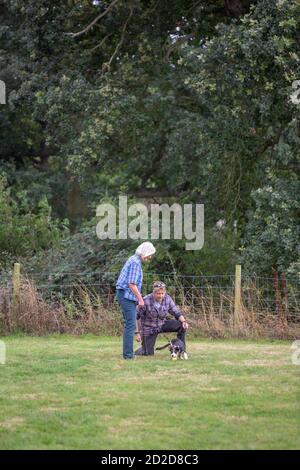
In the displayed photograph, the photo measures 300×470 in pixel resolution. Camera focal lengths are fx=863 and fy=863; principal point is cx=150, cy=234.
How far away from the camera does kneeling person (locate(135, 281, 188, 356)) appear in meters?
12.6

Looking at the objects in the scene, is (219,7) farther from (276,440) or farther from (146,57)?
(276,440)

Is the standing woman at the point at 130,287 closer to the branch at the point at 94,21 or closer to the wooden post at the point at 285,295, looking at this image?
the wooden post at the point at 285,295

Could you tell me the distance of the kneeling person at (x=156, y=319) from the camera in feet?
41.4

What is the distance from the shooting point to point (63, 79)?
68.8 feet

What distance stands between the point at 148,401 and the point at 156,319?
3414 millimetres

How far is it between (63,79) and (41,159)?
1056 cm

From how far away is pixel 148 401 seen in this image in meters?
9.29

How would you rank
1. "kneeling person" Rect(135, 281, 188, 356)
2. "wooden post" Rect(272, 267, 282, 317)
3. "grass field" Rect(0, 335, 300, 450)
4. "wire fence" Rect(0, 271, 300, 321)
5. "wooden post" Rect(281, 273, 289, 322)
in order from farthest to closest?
"wire fence" Rect(0, 271, 300, 321)
"wooden post" Rect(272, 267, 282, 317)
"wooden post" Rect(281, 273, 289, 322)
"kneeling person" Rect(135, 281, 188, 356)
"grass field" Rect(0, 335, 300, 450)
